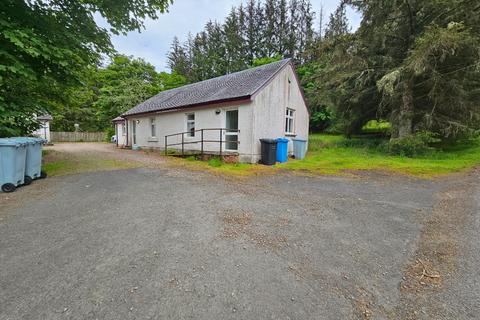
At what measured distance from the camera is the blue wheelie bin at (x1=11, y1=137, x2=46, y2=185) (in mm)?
5989

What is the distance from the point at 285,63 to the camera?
1183 centimetres

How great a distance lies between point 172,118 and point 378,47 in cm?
1391

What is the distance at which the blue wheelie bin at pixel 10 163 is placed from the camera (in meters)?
5.14

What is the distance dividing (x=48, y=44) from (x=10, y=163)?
3428mm

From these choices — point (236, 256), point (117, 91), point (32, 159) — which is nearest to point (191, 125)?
point (32, 159)

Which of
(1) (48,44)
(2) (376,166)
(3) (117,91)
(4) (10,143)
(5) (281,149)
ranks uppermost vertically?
(3) (117,91)

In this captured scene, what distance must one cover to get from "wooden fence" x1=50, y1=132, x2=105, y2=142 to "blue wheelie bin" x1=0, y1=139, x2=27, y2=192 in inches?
1086

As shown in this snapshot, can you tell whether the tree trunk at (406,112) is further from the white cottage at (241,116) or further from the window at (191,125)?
the window at (191,125)

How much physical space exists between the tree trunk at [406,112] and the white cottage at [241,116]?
17.5ft

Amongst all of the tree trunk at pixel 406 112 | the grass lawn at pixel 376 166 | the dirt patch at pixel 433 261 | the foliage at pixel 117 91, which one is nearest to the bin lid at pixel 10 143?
the grass lawn at pixel 376 166

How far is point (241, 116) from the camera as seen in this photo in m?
10.2

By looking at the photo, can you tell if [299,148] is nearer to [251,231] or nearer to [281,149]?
[281,149]

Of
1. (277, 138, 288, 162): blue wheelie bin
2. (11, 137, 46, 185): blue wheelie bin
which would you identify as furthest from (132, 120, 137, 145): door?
(277, 138, 288, 162): blue wheelie bin

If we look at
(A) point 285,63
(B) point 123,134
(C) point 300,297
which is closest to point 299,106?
(A) point 285,63
